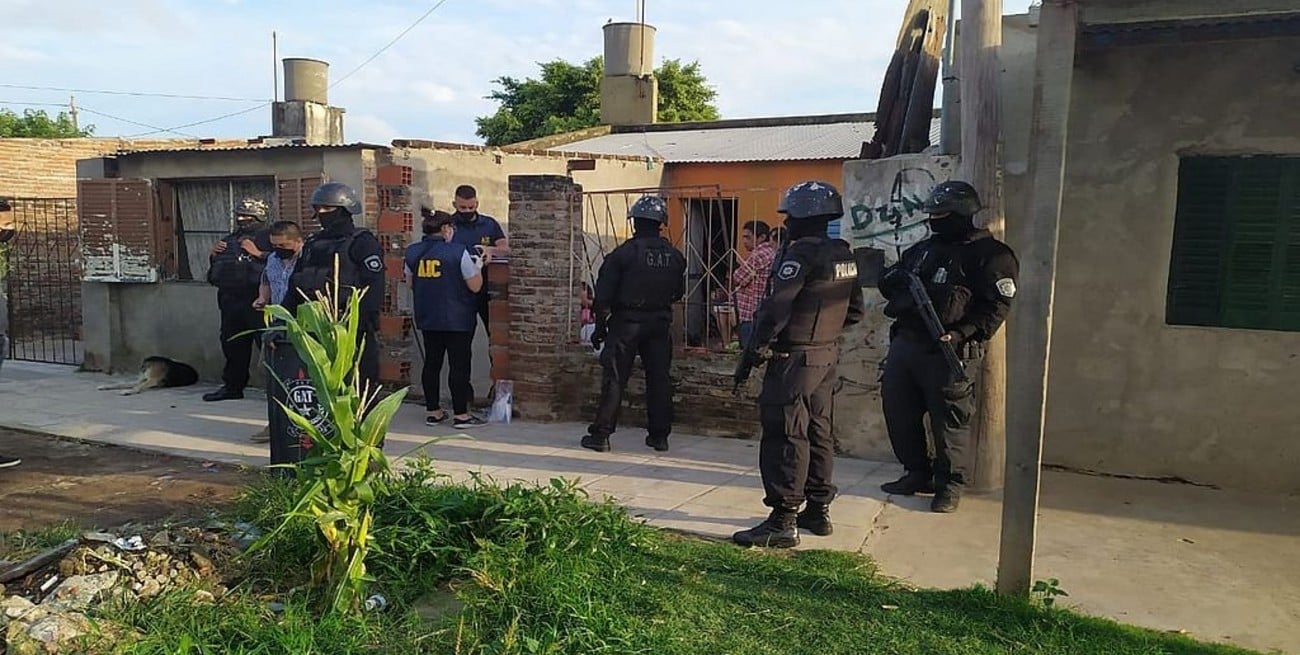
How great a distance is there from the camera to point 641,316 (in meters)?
6.59

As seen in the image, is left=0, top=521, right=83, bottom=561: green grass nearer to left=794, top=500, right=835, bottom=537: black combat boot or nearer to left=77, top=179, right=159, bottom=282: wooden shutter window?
left=794, top=500, right=835, bottom=537: black combat boot

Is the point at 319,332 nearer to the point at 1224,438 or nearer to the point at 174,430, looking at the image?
the point at 174,430

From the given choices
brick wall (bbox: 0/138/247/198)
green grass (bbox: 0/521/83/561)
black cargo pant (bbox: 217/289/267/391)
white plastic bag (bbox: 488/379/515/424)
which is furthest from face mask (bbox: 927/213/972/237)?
brick wall (bbox: 0/138/247/198)

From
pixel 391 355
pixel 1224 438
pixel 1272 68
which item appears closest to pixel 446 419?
pixel 391 355

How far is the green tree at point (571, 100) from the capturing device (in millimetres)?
26422

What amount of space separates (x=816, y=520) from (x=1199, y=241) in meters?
3.03

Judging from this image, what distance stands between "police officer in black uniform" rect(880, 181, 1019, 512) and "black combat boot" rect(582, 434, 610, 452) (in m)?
2.03

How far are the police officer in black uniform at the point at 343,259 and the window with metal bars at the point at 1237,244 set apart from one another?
499cm

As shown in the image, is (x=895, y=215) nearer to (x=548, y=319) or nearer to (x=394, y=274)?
(x=548, y=319)

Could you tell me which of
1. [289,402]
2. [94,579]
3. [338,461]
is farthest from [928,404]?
[94,579]

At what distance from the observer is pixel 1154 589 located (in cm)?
405

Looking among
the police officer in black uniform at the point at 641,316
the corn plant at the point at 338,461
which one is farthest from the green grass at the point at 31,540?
the police officer in black uniform at the point at 641,316

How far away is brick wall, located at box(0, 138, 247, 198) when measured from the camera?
47.9 ft

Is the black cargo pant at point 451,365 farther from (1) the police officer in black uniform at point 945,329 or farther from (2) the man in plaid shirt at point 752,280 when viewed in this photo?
(1) the police officer in black uniform at point 945,329
